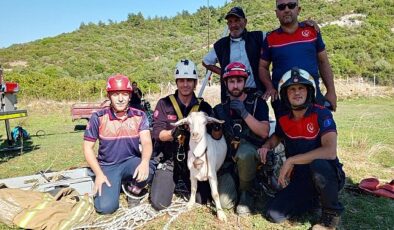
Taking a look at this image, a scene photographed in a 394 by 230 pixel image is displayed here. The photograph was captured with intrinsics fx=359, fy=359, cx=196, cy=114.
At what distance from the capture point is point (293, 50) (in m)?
4.82

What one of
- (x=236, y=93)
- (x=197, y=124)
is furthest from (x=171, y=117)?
(x=236, y=93)

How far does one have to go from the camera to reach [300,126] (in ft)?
14.0

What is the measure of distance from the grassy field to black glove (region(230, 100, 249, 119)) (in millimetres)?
1323

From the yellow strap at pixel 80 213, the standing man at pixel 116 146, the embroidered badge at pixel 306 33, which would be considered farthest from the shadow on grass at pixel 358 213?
the embroidered badge at pixel 306 33

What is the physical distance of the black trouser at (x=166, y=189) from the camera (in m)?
4.93

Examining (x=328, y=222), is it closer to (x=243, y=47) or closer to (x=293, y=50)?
(x=293, y=50)

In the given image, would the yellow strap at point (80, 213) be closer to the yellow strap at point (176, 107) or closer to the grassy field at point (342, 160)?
the grassy field at point (342, 160)

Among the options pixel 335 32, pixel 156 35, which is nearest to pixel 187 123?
pixel 335 32

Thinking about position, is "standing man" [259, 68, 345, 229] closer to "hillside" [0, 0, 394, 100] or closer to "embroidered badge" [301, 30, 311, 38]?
"embroidered badge" [301, 30, 311, 38]

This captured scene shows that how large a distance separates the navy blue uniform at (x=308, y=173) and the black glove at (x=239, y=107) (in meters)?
0.47

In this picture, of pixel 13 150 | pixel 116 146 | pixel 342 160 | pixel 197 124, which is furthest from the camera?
pixel 13 150

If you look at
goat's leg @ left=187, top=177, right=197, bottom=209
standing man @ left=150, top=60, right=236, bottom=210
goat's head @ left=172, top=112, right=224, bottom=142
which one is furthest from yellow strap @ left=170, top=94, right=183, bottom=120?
goat's leg @ left=187, top=177, right=197, bottom=209

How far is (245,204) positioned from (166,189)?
112 cm

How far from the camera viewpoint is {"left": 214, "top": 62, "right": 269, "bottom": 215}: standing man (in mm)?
4586
